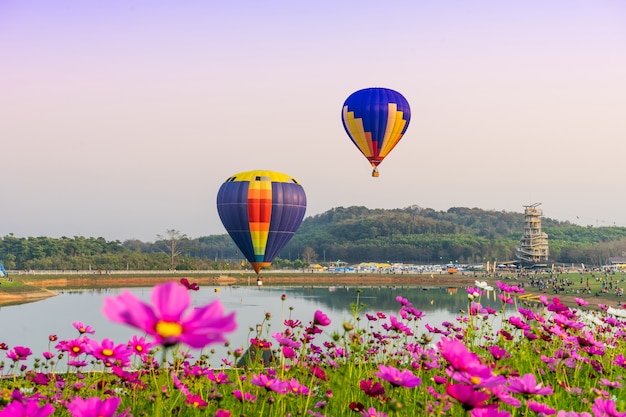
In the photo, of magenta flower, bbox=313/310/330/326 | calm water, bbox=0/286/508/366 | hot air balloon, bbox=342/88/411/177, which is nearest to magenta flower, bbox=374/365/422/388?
magenta flower, bbox=313/310/330/326

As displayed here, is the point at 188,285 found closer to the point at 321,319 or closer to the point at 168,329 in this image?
the point at 321,319

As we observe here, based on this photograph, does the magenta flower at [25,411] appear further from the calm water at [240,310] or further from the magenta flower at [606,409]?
the calm water at [240,310]

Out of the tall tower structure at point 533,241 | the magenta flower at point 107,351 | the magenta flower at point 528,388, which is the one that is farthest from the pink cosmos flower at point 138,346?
the tall tower structure at point 533,241

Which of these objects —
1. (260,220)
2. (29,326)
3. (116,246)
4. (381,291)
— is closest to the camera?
(260,220)

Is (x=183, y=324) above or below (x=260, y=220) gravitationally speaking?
below

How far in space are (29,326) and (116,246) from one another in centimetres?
7213

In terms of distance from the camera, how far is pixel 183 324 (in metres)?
1.52

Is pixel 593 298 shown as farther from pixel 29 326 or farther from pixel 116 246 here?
pixel 116 246

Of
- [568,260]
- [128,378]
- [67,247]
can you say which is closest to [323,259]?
[568,260]

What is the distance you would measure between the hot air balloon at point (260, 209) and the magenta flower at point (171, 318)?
34120mm

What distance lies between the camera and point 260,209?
35.8 metres

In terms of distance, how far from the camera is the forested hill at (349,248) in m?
98.2

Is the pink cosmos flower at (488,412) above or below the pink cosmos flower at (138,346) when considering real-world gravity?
below

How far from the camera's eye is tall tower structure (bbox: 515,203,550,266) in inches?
4599
